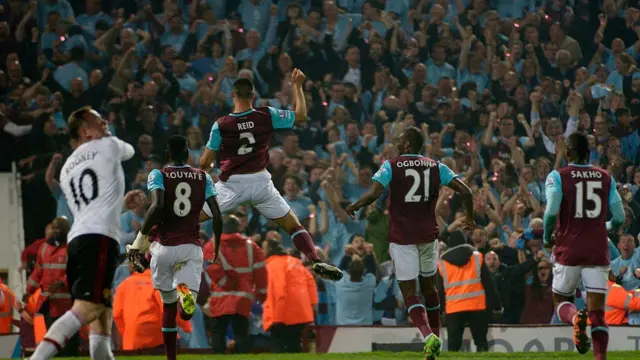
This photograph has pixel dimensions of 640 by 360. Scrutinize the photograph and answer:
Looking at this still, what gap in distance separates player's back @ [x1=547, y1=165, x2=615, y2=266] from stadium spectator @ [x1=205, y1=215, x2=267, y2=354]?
593 centimetres

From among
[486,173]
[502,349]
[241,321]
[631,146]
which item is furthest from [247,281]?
[631,146]

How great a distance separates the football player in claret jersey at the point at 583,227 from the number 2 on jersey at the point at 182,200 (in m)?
3.41

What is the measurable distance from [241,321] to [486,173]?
6.10m

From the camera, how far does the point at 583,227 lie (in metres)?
9.95

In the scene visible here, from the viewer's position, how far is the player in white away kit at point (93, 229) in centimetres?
829

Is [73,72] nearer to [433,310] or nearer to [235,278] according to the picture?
[235,278]

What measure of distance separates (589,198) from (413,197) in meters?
1.75

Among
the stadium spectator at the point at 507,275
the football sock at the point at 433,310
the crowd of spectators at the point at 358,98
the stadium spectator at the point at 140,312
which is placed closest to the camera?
the football sock at the point at 433,310

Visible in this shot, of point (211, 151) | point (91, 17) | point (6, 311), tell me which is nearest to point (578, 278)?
point (211, 151)

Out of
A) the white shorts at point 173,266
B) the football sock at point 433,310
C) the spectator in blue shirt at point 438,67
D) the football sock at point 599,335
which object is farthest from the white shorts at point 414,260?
the spectator in blue shirt at point 438,67

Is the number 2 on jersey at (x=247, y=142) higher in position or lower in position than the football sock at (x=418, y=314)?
higher

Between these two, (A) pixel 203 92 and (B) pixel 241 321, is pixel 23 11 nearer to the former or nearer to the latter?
(A) pixel 203 92

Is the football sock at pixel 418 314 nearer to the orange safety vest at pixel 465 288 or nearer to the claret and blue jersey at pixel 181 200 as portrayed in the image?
the claret and blue jersey at pixel 181 200

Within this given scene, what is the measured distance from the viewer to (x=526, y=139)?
20328 mm
